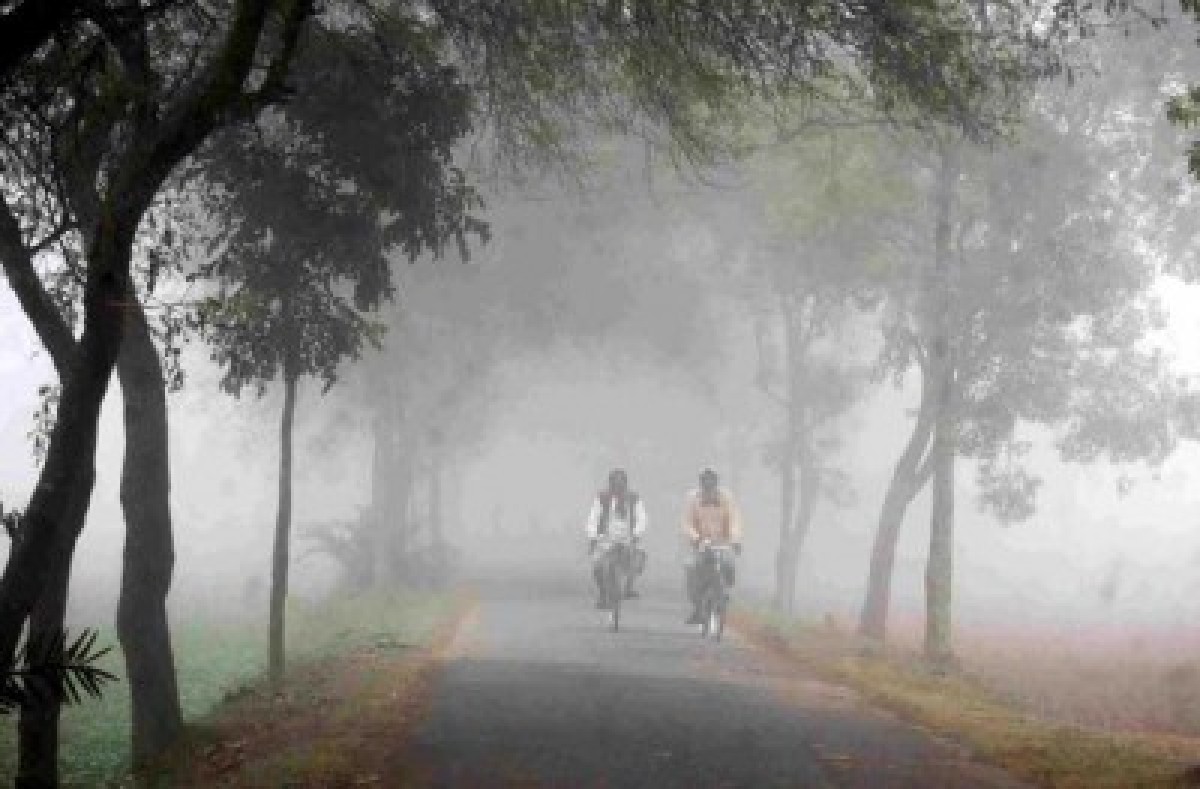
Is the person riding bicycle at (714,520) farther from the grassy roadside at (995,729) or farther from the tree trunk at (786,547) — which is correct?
the tree trunk at (786,547)

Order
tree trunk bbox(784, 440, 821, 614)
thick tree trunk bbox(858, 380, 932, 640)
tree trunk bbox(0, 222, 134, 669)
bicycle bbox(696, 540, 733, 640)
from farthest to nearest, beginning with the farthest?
tree trunk bbox(784, 440, 821, 614)
thick tree trunk bbox(858, 380, 932, 640)
bicycle bbox(696, 540, 733, 640)
tree trunk bbox(0, 222, 134, 669)

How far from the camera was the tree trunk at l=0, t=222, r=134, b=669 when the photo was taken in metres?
8.05

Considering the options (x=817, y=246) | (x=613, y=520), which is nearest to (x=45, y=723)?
(x=613, y=520)

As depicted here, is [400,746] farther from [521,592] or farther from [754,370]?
[754,370]

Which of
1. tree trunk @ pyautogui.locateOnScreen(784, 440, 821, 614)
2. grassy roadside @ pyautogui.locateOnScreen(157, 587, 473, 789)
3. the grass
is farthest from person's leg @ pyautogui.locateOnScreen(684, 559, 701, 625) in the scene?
tree trunk @ pyautogui.locateOnScreen(784, 440, 821, 614)

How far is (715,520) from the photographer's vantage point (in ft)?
65.0

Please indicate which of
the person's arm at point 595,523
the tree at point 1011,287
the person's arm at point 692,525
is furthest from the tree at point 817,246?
the person's arm at point 595,523

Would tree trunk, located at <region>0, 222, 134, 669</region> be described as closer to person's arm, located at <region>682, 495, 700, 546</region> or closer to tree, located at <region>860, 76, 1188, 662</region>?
person's arm, located at <region>682, 495, 700, 546</region>

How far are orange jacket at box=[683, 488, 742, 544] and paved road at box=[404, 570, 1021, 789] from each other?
2.13 metres

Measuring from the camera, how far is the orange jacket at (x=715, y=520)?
19.8 meters

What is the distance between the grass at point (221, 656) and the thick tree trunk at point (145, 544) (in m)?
0.64

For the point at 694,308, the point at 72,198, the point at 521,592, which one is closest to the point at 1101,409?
the point at 694,308

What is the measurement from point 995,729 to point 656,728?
3.05m

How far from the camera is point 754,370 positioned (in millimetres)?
49781
